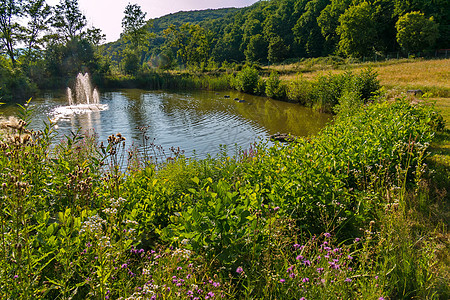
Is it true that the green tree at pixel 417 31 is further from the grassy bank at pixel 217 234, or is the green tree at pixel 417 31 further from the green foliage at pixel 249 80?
the grassy bank at pixel 217 234

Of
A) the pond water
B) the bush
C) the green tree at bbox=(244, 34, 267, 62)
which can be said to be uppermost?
the green tree at bbox=(244, 34, 267, 62)

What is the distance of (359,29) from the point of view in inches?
2175

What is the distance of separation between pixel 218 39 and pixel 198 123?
301 feet

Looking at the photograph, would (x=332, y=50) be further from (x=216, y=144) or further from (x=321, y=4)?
(x=216, y=144)

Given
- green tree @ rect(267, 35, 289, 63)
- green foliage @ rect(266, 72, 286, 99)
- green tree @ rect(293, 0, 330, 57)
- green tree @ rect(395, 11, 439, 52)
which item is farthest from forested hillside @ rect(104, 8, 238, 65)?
green foliage @ rect(266, 72, 286, 99)

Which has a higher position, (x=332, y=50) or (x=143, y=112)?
(x=332, y=50)

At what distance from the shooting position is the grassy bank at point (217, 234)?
1961mm

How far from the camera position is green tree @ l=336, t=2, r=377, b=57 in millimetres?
54875

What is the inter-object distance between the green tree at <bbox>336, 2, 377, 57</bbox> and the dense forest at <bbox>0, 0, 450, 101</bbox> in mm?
185

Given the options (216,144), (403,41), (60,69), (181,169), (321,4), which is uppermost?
(321,4)

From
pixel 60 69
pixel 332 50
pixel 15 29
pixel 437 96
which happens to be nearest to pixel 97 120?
pixel 437 96

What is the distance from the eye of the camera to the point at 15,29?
126ft

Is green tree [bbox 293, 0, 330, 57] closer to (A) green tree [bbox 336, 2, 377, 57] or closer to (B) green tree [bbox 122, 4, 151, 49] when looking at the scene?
(A) green tree [bbox 336, 2, 377, 57]

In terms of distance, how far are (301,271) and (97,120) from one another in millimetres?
16469
